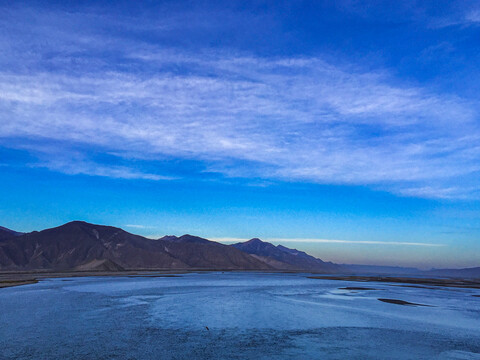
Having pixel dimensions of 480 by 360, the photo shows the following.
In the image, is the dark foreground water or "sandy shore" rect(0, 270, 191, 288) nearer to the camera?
the dark foreground water

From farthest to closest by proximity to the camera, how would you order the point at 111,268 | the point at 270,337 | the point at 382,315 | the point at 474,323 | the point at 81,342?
the point at 111,268
the point at 382,315
the point at 474,323
the point at 270,337
the point at 81,342

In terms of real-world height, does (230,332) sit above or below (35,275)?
below

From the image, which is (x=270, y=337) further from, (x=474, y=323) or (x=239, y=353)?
(x=474, y=323)

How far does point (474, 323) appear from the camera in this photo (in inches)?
1236

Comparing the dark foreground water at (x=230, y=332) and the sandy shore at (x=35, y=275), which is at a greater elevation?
the sandy shore at (x=35, y=275)

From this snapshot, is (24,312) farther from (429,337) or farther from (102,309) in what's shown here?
(429,337)

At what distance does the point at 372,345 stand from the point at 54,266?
20304 centimetres

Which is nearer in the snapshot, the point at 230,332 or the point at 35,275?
→ the point at 230,332

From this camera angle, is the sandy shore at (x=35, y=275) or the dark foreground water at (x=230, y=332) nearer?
the dark foreground water at (x=230, y=332)

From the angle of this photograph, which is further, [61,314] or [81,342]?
[61,314]

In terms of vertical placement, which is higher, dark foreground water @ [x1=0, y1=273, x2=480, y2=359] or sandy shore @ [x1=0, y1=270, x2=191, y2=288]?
sandy shore @ [x1=0, y1=270, x2=191, y2=288]

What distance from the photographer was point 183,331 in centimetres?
2520

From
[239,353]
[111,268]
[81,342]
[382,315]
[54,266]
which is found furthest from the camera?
[54,266]

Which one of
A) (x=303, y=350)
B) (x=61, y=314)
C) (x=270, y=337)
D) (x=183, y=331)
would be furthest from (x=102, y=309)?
(x=303, y=350)
